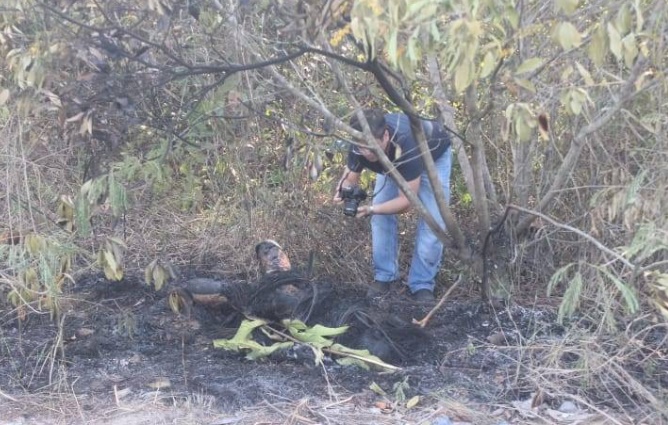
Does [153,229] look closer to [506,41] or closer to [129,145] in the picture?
[129,145]

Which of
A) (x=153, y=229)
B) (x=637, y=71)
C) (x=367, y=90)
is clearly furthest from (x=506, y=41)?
(x=153, y=229)

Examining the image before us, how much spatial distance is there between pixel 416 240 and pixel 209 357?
163 centimetres

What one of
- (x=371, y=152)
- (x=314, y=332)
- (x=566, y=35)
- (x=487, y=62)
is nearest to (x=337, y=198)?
(x=371, y=152)

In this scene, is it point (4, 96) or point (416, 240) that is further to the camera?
point (416, 240)

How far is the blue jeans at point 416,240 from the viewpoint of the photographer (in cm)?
543

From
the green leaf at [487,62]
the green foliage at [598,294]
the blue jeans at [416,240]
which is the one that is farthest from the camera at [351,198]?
the green leaf at [487,62]

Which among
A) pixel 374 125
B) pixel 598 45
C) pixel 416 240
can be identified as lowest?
pixel 416 240

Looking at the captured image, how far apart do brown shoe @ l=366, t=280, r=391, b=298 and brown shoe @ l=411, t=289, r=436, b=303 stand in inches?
8.8

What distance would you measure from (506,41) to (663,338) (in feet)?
5.74

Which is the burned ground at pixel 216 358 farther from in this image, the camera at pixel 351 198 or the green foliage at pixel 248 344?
the camera at pixel 351 198

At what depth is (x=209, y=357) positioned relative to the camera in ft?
15.3

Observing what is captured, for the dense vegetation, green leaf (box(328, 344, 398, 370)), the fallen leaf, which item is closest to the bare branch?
the dense vegetation

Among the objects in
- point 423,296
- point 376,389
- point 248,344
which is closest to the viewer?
point 376,389

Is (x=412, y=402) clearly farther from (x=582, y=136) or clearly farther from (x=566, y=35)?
(x=566, y=35)
